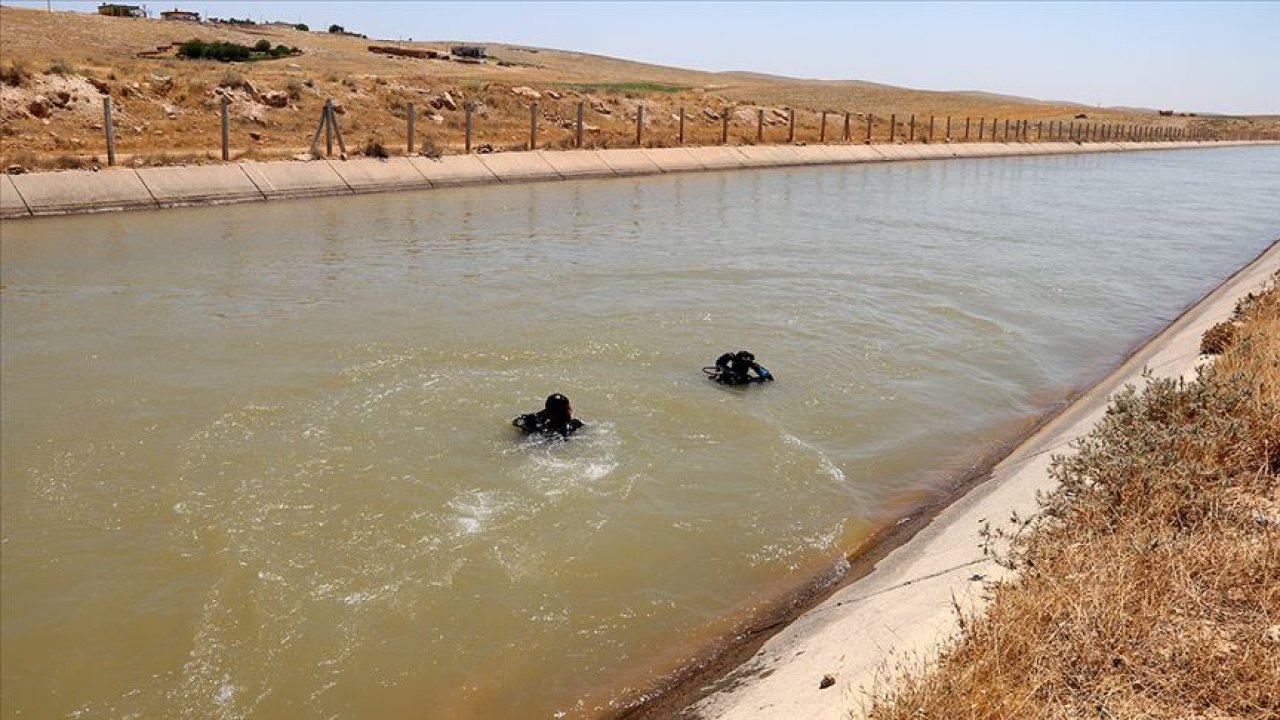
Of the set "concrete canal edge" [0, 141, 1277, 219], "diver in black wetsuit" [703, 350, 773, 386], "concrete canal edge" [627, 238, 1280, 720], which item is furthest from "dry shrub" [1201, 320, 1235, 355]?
"concrete canal edge" [0, 141, 1277, 219]

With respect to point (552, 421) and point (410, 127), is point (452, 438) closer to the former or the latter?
point (552, 421)

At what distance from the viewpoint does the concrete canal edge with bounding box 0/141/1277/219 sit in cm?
2250

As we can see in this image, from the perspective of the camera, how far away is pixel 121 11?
95812mm

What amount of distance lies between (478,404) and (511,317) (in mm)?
3952

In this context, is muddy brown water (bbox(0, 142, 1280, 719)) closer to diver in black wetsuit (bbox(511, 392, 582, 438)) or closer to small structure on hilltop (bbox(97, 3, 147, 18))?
diver in black wetsuit (bbox(511, 392, 582, 438))

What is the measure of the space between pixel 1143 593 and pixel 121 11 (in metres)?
113

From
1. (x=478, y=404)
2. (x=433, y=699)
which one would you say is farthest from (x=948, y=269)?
(x=433, y=699)

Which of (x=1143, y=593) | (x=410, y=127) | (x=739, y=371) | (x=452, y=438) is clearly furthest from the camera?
(x=410, y=127)

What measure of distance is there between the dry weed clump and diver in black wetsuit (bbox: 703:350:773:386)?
5137mm

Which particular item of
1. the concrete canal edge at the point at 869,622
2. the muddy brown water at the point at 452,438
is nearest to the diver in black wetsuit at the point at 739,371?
the muddy brown water at the point at 452,438

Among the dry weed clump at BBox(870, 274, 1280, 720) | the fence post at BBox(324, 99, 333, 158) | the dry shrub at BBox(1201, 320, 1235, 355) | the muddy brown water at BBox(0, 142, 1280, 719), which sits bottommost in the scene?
the muddy brown water at BBox(0, 142, 1280, 719)

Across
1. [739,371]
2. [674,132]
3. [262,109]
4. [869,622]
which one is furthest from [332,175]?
[869,622]

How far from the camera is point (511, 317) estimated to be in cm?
1400

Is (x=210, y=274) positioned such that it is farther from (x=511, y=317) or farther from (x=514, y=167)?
(x=514, y=167)
